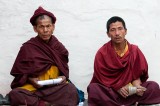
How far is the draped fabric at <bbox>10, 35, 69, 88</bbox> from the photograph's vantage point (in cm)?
569

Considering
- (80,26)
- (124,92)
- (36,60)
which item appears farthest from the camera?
(80,26)

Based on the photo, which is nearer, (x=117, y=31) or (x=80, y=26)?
(x=117, y=31)

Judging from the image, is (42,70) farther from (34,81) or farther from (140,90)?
(140,90)

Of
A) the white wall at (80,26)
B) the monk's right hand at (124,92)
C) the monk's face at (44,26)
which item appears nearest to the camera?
the monk's right hand at (124,92)

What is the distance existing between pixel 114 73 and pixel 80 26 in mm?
1196

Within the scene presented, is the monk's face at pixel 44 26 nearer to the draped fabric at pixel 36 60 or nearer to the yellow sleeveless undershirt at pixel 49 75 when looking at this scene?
the draped fabric at pixel 36 60

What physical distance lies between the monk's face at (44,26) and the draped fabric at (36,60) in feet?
0.38

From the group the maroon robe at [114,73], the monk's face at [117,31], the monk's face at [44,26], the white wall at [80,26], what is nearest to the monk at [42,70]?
the monk's face at [44,26]

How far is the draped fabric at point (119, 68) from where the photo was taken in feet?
18.7

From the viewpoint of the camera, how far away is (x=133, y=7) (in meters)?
6.67

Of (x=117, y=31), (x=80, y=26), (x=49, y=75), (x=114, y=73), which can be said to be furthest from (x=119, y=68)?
(x=80, y=26)

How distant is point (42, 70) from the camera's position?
5.73 m

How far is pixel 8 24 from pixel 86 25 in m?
1.09

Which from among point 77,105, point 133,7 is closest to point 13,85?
point 77,105
